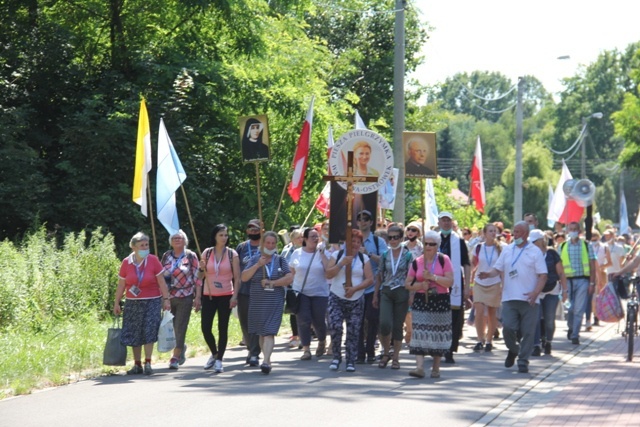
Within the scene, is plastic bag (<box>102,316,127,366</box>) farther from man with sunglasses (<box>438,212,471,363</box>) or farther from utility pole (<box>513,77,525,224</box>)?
utility pole (<box>513,77,525,224</box>)

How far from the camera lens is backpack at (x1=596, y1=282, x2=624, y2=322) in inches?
695

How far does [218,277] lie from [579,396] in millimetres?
4672

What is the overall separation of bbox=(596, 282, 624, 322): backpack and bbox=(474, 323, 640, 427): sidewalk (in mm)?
546

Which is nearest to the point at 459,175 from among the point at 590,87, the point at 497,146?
the point at 497,146

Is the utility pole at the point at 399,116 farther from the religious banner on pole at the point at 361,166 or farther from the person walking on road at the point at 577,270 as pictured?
the religious banner on pole at the point at 361,166

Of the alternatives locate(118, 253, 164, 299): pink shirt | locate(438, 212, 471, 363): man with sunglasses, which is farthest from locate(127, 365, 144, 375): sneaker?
locate(438, 212, 471, 363): man with sunglasses

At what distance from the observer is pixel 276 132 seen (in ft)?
104

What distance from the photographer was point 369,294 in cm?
1608

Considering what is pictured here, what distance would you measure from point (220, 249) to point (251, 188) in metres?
15.9

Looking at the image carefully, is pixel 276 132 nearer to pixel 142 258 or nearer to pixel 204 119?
pixel 204 119

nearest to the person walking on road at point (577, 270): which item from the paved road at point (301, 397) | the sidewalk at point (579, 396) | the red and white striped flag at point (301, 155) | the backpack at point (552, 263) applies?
the sidewalk at point (579, 396)

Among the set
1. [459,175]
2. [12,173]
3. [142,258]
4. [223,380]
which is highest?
[459,175]

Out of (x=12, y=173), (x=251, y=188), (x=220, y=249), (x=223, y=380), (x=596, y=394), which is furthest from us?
(x=251, y=188)

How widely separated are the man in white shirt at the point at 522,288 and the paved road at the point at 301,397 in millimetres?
424
